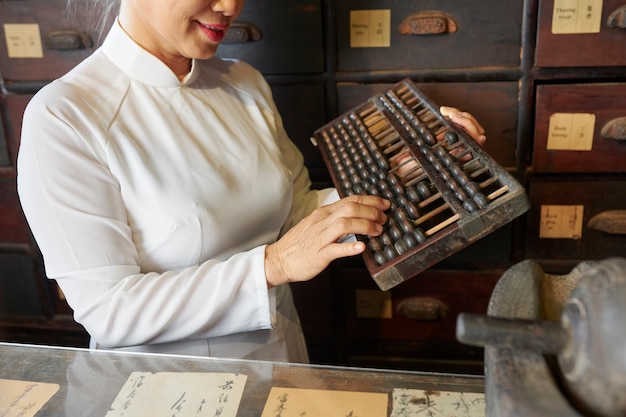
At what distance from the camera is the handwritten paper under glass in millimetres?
714

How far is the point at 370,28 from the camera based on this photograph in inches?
54.7

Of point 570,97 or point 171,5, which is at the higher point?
point 171,5

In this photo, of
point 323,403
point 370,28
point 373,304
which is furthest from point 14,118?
point 323,403

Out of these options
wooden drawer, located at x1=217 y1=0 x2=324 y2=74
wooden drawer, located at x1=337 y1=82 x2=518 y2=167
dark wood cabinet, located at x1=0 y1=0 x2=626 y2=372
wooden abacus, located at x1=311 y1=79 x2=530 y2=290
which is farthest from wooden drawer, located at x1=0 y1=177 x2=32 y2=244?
wooden drawer, located at x1=337 y1=82 x2=518 y2=167

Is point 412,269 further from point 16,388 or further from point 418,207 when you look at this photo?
point 16,388

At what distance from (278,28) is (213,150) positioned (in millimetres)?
472

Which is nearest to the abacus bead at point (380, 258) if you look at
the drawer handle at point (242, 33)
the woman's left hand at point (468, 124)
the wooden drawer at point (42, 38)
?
the woman's left hand at point (468, 124)

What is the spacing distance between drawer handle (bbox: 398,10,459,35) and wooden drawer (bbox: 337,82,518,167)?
0.12 m

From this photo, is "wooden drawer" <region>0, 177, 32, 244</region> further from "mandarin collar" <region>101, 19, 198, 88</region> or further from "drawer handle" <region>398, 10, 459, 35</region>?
"drawer handle" <region>398, 10, 459, 35</region>

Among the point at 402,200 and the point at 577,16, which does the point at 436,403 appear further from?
the point at 577,16

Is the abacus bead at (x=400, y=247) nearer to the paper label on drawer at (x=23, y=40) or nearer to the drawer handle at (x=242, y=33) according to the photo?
the drawer handle at (x=242, y=33)

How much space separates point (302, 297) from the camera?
65.2 inches

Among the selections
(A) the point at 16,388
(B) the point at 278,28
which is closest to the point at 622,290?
(A) the point at 16,388

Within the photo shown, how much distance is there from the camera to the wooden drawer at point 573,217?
1409mm
